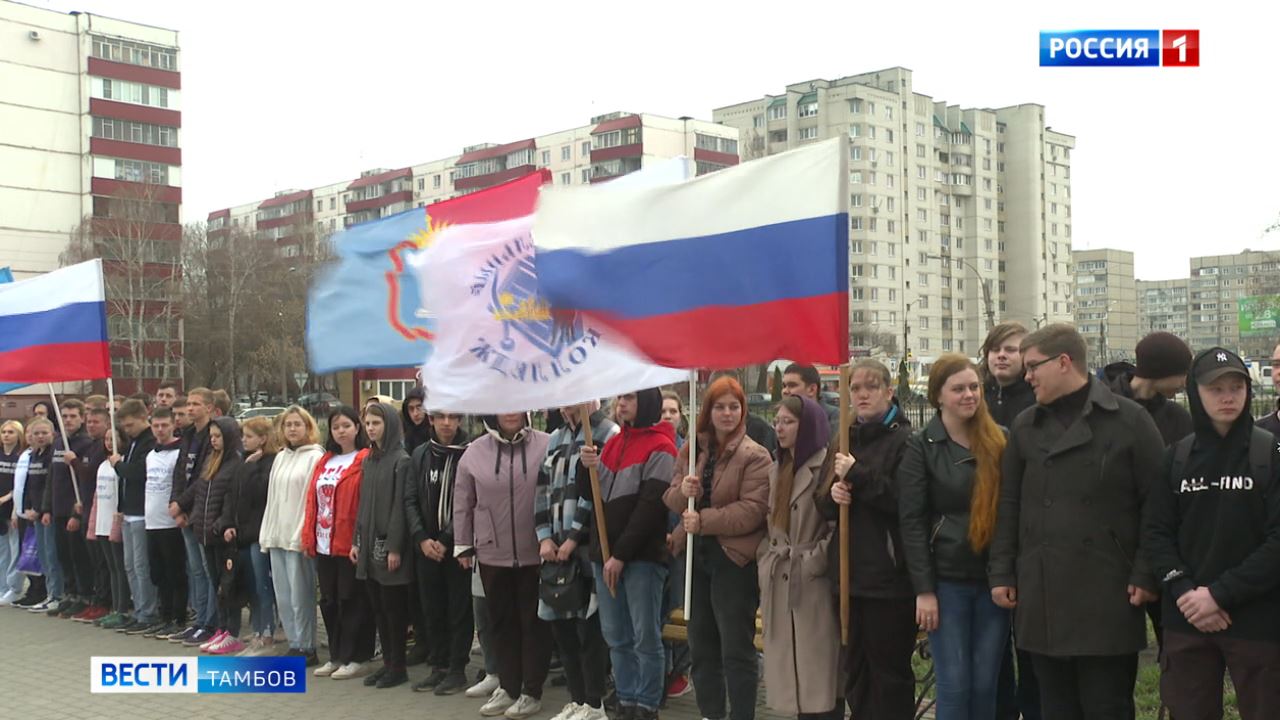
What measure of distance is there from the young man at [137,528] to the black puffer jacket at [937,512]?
795 cm

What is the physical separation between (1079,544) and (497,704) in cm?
420

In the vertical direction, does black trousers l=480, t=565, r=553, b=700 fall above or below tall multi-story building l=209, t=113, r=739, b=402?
below

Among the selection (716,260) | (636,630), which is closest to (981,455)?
(716,260)

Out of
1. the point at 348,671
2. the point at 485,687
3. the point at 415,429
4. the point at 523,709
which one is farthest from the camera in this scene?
the point at 415,429

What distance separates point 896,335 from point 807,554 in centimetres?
9707

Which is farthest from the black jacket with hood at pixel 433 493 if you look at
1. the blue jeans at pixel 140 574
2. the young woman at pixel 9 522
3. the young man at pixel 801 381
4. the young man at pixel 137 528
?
the young woman at pixel 9 522

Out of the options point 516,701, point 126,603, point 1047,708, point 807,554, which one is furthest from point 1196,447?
point 126,603

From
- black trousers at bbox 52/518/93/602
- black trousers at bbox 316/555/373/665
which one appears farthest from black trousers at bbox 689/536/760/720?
black trousers at bbox 52/518/93/602

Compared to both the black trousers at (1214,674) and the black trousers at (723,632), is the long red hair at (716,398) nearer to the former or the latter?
the black trousers at (723,632)

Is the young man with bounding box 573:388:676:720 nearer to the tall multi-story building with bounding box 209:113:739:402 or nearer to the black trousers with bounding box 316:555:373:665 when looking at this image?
the black trousers with bounding box 316:555:373:665

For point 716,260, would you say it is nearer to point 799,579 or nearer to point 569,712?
point 799,579

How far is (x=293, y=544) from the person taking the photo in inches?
361

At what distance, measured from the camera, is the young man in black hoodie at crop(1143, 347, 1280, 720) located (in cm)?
452

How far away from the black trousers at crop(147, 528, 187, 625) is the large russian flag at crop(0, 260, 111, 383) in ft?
6.04
